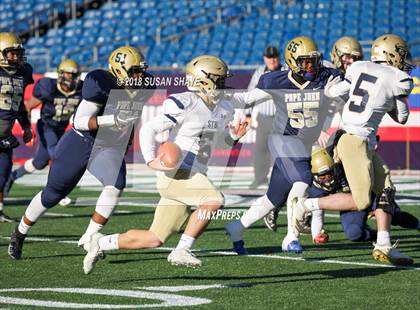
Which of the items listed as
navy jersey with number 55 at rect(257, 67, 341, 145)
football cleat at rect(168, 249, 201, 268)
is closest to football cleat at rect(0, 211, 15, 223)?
navy jersey with number 55 at rect(257, 67, 341, 145)

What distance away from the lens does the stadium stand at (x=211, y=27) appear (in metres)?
20.0

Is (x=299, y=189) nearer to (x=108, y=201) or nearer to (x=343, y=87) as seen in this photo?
(x=343, y=87)

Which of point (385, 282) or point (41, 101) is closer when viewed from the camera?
point (385, 282)

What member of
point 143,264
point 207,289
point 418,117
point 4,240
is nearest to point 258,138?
point 418,117

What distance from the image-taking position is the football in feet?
19.2

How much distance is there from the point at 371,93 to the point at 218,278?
1758mm

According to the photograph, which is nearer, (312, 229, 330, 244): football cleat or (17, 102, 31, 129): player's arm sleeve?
(312, 229, 330, 244): football cleat

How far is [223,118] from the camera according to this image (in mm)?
6254

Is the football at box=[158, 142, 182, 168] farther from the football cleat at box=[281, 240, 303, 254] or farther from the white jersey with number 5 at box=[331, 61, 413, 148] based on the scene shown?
the football cleat at box=[281, 240, 303, 254]

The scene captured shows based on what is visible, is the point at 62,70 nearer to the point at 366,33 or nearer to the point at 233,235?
the point at 233,235

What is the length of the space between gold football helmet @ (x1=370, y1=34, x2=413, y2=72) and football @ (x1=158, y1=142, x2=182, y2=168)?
1.96 metres

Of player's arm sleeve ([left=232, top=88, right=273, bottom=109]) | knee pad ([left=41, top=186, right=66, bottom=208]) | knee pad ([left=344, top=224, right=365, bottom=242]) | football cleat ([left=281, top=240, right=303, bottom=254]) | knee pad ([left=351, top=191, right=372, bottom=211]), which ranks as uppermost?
player's arm sleeve ([left=232, top=88, right=273, bottom=109])

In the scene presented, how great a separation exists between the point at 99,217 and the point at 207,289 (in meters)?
1.64

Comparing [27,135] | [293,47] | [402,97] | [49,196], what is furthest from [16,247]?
[402,97]
